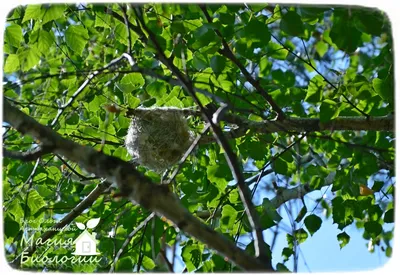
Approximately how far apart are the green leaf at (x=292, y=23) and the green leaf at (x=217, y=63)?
0.52ft

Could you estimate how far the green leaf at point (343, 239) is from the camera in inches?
41.2

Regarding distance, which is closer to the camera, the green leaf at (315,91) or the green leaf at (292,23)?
the green leaf at (292,23)

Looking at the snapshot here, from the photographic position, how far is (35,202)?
50.2 inches

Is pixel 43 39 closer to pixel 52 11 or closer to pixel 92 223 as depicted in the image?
pixel 52 11

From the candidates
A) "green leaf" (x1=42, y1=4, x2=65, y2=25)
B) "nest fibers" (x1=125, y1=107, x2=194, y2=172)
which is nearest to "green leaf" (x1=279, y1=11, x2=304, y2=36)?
"nest fibers" (x1=125, y1=107, x2=194, y2=172)

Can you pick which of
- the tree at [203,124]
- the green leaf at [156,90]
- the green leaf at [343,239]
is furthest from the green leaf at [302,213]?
the green leaf at [156,90]

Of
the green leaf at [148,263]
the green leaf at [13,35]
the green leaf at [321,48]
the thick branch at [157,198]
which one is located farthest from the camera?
the green leaf at [321,48]

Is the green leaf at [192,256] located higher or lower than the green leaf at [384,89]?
lower

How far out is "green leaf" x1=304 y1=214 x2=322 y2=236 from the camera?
3.94 ft

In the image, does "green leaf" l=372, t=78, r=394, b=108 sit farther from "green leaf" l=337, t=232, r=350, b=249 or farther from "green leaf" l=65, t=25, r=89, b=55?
"green leaf" l=65, t=25, r=89, b=55

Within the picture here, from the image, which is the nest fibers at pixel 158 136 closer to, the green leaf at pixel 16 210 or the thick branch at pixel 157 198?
the green leaf at pixel 16 210

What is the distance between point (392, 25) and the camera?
100 cm

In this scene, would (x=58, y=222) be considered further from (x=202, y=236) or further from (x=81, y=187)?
(x=81, y=187)

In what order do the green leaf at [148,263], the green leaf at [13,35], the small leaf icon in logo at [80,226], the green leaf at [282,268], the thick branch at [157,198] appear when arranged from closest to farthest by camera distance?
1. the thick branch at [157,198]
2. the green leaf at [282,268]
3. the small leaf icon in logo at [80,226]
4. the green leaf at [13,35]
5. the green leaf at [148,263]
